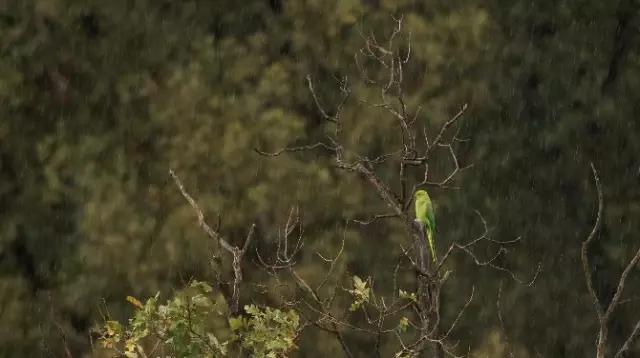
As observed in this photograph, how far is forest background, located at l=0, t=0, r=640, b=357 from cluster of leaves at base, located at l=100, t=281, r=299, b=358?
5.59 meters

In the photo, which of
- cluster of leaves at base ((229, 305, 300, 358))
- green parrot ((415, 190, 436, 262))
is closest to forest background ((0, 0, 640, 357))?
green parrot ((415, 190, 436, 262))

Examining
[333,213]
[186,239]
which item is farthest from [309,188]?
[186,239]

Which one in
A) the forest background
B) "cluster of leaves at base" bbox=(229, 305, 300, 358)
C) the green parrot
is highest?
"cluster of leaves at base" bbox=(229, 305, 300, 358)

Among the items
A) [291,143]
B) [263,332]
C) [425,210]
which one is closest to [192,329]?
[263,332]

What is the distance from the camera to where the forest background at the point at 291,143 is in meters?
11.5

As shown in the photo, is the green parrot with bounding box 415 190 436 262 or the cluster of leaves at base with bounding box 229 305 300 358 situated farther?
the green parrot with bounding box 415 190 436 262

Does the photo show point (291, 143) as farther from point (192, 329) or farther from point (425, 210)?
point (192, 329)

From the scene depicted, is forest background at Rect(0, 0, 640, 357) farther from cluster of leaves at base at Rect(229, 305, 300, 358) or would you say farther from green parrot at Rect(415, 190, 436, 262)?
cluster of leaves at base at Rect(229, 305, 300, 358)

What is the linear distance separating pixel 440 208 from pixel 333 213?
5.51 feet

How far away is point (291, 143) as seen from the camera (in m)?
11.8

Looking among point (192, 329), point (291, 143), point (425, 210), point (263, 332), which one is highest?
point (192, 329)

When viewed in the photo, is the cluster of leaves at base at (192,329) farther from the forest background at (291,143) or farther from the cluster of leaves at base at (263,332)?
the forest background at (291,143)

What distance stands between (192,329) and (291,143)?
6.53 metres

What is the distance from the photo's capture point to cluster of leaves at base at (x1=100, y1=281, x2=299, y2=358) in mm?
5363
